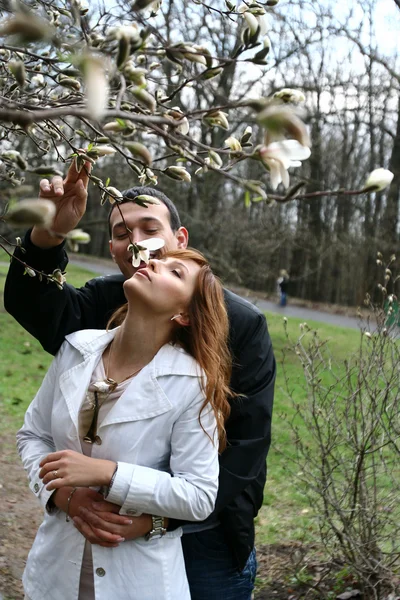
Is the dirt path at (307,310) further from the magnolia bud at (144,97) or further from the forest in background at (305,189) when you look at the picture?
the magnolia bud at (144,97)

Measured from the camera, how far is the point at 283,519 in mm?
4895

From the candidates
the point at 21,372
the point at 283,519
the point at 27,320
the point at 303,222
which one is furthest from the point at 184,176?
the point at 303,222

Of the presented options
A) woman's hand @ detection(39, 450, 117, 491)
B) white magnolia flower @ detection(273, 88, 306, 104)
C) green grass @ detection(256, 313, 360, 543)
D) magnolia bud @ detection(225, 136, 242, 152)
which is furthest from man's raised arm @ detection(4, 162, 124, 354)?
green grass @ detection(256, 313, 360, 543)

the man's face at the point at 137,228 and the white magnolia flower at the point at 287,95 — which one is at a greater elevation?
the white magnolia flower at the point at 287,95

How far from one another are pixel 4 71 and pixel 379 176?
1.38 m

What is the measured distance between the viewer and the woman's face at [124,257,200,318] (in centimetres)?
188

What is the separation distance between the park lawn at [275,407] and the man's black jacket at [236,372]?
4.79 ft

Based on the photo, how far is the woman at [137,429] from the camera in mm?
1733

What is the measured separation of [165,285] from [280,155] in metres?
0.86

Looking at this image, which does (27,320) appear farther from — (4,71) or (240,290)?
(240,290)

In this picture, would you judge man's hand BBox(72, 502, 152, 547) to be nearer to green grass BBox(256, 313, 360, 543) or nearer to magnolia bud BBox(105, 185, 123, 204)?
magnolia bud BBox(105, 185, 123, 204)

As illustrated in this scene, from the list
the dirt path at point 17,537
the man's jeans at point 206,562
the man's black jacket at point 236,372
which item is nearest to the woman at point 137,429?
the man's black jacket at point 236,372

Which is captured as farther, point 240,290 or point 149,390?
point 240,290

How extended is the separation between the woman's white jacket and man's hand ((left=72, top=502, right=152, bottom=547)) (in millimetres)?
33
